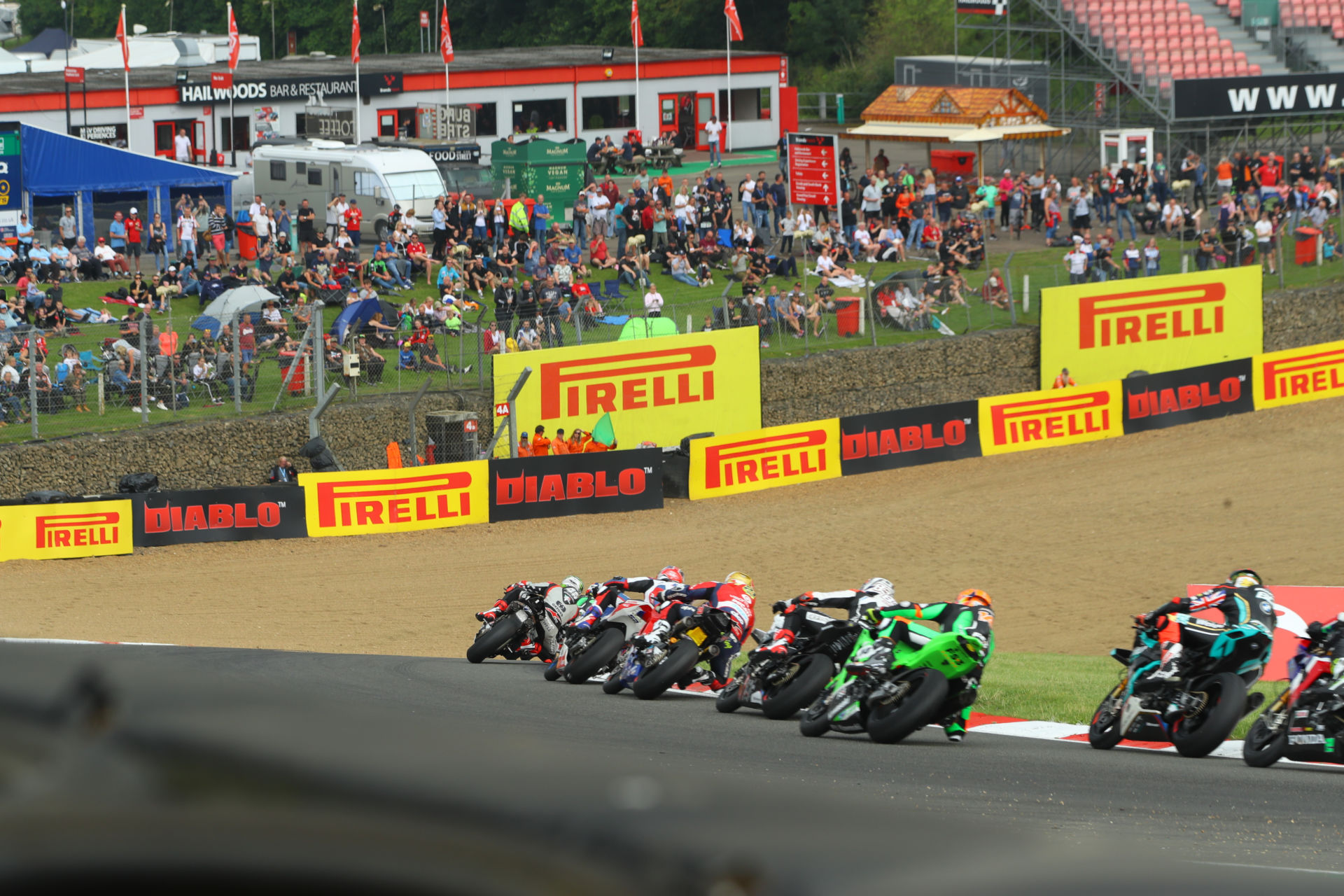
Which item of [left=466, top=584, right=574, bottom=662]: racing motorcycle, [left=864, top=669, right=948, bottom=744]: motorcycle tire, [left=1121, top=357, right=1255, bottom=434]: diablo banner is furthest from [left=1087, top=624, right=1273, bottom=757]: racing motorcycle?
[left=1121, top=357, right=1255, bottom=434]: diablo banner

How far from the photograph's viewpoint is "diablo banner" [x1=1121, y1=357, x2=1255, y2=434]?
28078 millimetres

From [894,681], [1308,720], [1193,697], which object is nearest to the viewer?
[1308,720]

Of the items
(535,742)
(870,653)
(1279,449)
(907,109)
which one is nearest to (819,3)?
(907,109)

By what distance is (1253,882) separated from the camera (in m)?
0.99

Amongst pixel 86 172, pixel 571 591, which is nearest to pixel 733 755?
pixel 571 591

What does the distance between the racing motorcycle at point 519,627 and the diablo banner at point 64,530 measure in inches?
339

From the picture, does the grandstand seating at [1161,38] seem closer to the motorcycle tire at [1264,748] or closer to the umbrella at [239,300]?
the umbrella at [239,300]

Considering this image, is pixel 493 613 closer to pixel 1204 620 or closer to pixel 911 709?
pixel 911 709

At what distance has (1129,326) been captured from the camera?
96.7 ft

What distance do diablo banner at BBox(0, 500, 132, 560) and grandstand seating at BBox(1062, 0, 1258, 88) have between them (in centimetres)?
3001

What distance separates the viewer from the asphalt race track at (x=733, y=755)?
1.09 metres

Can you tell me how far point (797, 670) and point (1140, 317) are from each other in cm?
2137

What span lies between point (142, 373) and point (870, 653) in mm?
15422

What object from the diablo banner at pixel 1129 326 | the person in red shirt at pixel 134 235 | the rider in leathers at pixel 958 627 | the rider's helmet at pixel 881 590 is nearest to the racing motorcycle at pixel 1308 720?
Result: the rider in leathers at pixel 958 627
